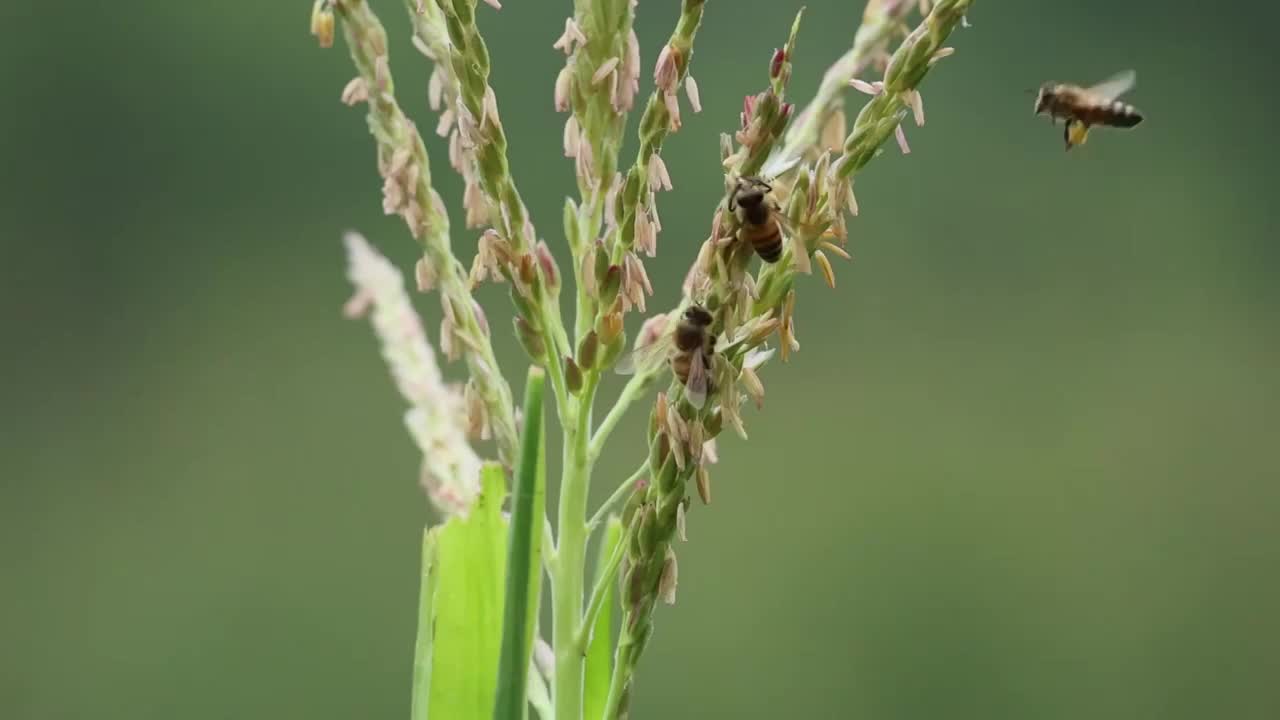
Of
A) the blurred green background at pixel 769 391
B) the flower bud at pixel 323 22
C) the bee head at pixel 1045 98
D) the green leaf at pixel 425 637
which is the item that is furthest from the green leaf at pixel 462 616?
the blurred green background at pixel 769 391

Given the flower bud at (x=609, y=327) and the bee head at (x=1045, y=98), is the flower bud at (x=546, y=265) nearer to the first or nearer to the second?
the flower bud at (x=609, y=327)

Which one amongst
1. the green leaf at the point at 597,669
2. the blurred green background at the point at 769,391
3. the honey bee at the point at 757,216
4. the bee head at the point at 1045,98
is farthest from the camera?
the blurred green background at the point at 769,391

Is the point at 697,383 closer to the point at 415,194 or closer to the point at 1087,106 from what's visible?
the point at 415,194

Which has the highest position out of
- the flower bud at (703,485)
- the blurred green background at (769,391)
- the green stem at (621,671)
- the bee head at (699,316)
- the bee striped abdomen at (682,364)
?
the blurred green background at (769,391)

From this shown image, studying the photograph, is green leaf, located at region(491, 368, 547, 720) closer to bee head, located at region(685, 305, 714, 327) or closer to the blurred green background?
bee head, located at region(685, 305, 714, 327)

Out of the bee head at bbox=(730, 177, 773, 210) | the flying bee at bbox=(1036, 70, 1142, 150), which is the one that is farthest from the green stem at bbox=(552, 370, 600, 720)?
the flying bee at bbox=(1036, 70, 1142, 150)

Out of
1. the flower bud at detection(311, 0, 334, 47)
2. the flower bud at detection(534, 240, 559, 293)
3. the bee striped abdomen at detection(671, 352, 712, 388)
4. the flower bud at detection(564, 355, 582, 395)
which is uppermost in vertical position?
the flower bud at detection(311, 0, 334, 47)

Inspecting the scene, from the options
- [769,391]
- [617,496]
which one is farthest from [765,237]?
[769,391]

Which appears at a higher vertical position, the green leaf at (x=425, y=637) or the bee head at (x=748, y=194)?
the bee head at (x=748, y=194)
